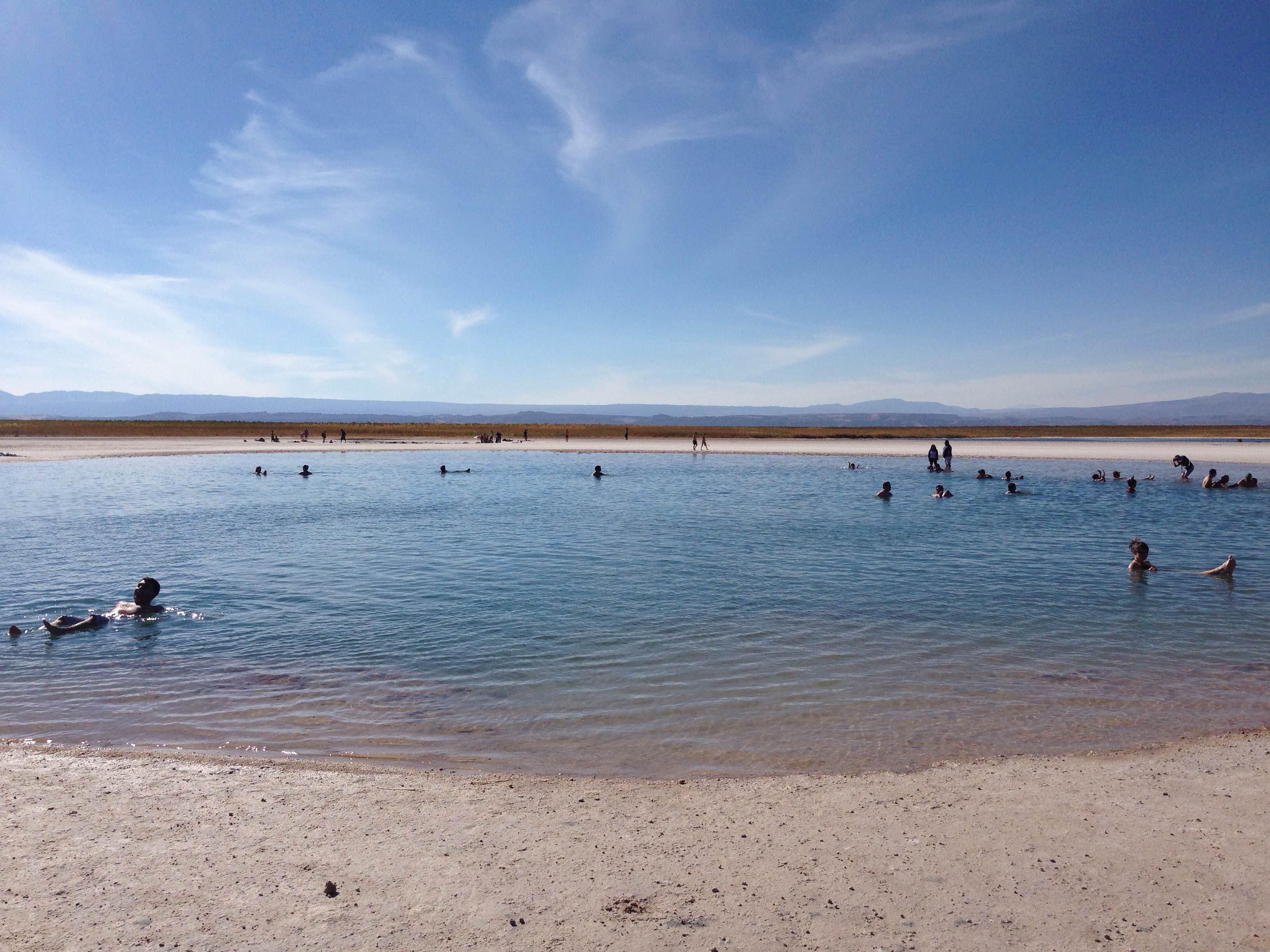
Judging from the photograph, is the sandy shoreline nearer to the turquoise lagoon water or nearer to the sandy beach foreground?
the turquoise lagoon water

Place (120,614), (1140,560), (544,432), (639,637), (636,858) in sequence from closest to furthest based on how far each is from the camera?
(636,858), (639,637), (120,614), (1140,560), (544,432)

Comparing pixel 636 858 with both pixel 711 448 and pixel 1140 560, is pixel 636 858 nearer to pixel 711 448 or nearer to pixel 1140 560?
pixel 1140 560

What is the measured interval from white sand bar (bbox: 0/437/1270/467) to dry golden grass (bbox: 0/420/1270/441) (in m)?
9.00

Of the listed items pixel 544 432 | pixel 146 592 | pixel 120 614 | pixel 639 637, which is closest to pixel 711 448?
pixel 544 432

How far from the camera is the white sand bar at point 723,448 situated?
64.4 meters

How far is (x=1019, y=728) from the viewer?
27.5ft

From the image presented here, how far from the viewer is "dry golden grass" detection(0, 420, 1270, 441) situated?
105688mm

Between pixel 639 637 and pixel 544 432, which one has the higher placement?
pixel 544 432

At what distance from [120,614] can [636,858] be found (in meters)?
12.6

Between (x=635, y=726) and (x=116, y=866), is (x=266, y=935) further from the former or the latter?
(x=635, y=726)

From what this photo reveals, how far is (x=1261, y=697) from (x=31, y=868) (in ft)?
43.6

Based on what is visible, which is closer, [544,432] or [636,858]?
[636,858]

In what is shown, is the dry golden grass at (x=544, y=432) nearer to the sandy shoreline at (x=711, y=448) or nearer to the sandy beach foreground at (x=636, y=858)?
the sandy shoreline at (x=711, y=448)

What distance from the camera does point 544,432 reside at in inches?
5541
